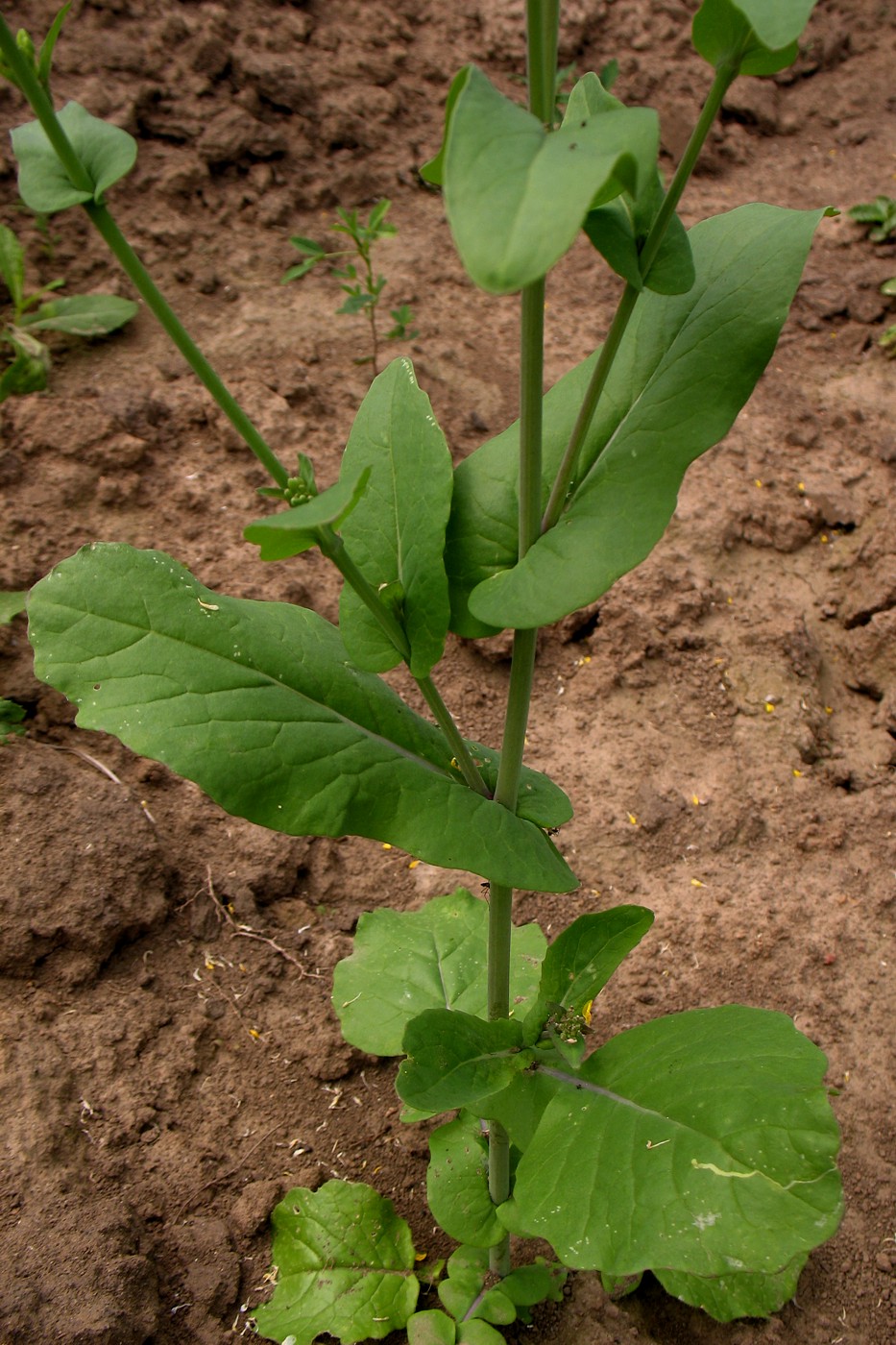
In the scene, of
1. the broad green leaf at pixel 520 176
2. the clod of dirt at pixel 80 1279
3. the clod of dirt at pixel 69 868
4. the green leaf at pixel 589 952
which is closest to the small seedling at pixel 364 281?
the clod of dirt at pixel 69 868

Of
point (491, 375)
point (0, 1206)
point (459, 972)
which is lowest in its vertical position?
point (0, 1206)

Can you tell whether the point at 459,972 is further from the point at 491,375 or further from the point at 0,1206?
the point at 491,375

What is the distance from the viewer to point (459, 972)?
2.14 m

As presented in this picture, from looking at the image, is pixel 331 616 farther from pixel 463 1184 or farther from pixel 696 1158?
pixel 696 1158

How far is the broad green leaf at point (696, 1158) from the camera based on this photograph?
51.0 inches

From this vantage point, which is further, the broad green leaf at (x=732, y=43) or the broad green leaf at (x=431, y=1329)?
the broad green leaf at (x=431, y=1329)

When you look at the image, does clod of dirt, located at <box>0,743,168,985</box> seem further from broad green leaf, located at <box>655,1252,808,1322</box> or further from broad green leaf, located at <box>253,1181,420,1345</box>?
broad green leaf, located at <box>655,1252,808,1322</box>

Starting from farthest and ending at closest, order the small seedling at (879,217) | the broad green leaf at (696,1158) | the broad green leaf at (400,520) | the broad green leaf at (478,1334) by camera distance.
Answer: the small seedling at (879,217), the broad green leaf at (478,1334), the broad green leaf at (400,520), the broad green leaf at (696,1158)

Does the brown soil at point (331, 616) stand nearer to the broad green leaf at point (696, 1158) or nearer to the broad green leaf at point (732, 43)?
the broad green leaf at point (696, 1158)

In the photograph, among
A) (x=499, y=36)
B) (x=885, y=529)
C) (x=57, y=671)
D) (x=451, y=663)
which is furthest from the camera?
(x=499, y=36)

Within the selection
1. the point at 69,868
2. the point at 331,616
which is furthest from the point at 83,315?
the point at 69,868

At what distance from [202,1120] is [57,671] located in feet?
3.93

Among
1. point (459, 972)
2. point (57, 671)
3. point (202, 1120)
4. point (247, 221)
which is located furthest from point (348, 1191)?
point (247, 221)

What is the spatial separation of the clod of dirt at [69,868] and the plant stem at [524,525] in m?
0.93
